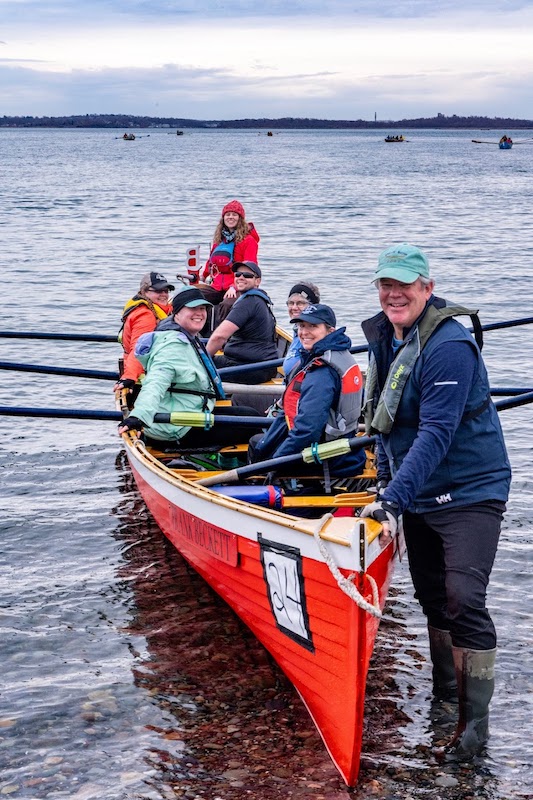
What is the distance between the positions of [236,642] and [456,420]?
327 cm

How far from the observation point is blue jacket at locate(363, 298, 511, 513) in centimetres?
447

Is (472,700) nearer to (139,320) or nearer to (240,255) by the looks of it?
(139,320)

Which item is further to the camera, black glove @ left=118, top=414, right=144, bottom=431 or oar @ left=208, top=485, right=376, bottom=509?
black glove @ left=118, top=414, right=144, bottom=431

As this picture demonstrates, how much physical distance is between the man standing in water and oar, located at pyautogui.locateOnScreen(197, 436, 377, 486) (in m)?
1.43

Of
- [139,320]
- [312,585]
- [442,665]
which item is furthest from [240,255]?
[312,585]

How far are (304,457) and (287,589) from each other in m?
1.35

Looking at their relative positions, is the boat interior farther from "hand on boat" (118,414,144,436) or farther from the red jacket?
the red jacket

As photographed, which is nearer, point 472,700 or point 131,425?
point 472,700

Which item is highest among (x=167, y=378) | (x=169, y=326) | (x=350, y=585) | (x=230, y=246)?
(x=230, y=246)

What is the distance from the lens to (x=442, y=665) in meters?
5.91

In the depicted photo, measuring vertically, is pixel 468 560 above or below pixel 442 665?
above

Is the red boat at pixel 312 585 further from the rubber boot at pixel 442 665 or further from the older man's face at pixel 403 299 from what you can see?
the older man's face at pixel 403 299

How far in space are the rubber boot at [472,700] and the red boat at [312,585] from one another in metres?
0.52

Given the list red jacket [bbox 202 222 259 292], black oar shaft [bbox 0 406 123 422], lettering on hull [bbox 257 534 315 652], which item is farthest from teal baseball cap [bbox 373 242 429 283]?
red jacket [bbox 202 222 259 292]
